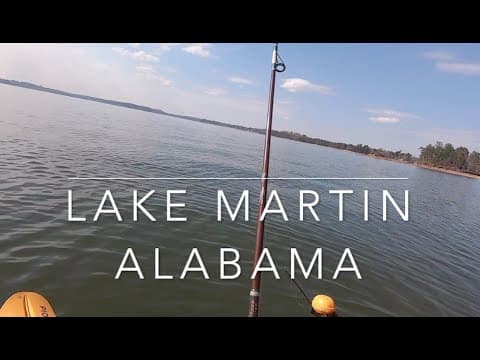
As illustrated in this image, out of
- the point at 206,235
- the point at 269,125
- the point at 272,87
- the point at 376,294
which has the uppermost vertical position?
the point at 272,87

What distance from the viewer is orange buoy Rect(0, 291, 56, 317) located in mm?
4558

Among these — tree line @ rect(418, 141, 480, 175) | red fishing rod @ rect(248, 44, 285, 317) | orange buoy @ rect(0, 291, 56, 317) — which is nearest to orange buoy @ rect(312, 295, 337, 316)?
red fishing rod @ rect(248, 44, 285, 317)

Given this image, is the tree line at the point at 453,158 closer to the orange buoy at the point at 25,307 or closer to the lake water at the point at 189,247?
the lake water at the point at 189,247

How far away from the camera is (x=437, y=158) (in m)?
113

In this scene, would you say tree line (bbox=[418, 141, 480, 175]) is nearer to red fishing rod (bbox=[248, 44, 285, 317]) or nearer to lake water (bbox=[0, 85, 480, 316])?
lake water (bbox=[0, 85, 480, 316])

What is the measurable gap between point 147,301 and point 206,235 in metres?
4.83

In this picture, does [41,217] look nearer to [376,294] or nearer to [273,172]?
[376,294]

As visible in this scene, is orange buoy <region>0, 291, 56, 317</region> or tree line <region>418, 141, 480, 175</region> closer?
orange buoy <region>0, 291, 56, 317</region>

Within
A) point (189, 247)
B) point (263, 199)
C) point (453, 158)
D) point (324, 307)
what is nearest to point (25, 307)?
point (263, 199)

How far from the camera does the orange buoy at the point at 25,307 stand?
456cm

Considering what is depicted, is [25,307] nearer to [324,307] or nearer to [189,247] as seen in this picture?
[324,307]

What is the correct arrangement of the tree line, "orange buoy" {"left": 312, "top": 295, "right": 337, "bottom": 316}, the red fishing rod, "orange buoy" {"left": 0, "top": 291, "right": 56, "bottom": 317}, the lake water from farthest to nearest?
the tree line
the lake water
"orange buoy" {"left": 312, "top": 295, "right": 337, "bottom": 316}
the red fishing rod
"orange buoy" {"left": 0, "top": 291, "right": 56, "bottom": 317}

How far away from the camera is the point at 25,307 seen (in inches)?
185
